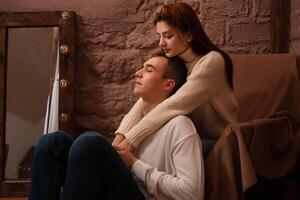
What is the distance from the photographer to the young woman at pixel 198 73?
5.67ft

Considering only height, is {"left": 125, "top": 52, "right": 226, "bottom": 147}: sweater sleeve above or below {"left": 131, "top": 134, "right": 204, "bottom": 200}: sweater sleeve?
above

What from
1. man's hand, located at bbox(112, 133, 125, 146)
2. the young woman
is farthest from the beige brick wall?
man's hand, located at bbox(112, 133, 125, 146)

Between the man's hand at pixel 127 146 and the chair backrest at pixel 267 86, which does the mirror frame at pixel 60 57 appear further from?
the man's hand at pixel 127 146

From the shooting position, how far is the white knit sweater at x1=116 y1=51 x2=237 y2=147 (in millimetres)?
1656

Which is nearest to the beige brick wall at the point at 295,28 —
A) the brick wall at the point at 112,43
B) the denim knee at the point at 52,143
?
the brick wall at the point at 112,43

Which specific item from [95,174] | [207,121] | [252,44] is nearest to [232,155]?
[207,121]

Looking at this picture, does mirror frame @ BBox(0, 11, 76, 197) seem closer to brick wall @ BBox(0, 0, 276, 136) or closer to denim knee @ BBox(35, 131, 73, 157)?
brick wall @ BBox(0, 0, 276, 136)

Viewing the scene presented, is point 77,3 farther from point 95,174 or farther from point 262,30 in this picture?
point 95,174

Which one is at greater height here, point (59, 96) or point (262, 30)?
point (262, 30)

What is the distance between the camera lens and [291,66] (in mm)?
2348

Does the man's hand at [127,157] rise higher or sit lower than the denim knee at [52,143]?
lower

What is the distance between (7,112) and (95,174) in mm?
1780

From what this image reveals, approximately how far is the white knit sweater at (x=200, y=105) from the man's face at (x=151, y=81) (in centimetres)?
7

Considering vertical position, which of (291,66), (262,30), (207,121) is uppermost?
(262,30)
